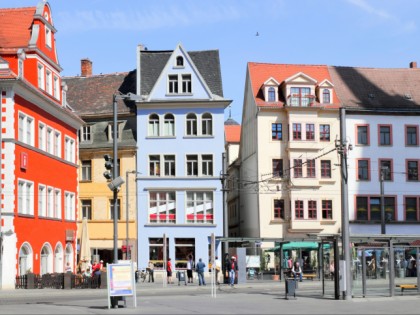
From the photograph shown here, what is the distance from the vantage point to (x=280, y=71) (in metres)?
73.6

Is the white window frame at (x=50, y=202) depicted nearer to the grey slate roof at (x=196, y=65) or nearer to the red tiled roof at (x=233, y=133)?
the grey slate roof at (x=196, y=65)

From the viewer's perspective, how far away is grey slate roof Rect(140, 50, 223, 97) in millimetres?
67675

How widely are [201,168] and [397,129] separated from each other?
1879 cm

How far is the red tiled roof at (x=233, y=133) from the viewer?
103 meters

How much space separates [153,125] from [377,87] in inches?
870

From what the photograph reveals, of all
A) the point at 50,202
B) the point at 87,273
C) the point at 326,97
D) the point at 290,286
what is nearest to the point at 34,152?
the point at 50,202

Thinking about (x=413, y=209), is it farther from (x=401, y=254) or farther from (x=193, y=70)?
(x=401, y=254)

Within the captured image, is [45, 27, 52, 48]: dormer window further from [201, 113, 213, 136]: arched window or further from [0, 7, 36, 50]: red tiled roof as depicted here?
[201, 113, 213, 136]: arched window

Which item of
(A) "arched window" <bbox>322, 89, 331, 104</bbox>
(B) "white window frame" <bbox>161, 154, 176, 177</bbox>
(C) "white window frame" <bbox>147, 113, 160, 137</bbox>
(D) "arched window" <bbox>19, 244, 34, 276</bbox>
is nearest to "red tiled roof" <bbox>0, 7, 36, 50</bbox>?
(D) "arched window" <bbox>19, 244, 34, 276</bbox>

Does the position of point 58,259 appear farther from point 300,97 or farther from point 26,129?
point 300,97

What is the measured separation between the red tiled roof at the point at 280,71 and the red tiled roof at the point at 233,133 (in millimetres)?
28592

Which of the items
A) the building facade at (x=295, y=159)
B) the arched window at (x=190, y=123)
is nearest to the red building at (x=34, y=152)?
the arched window at (x=190, y=123)

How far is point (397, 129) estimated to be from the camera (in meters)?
71.6

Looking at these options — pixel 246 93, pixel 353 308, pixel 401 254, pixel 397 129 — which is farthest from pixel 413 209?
pixel 353 308
